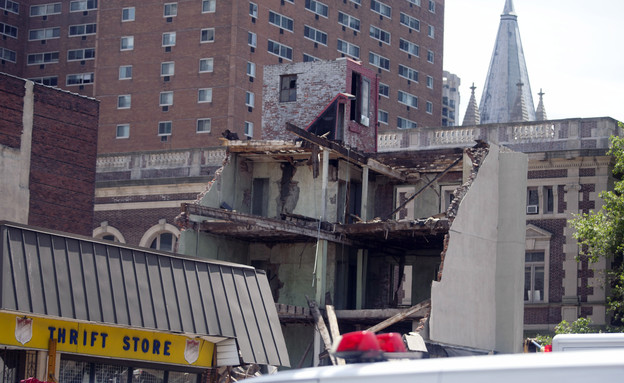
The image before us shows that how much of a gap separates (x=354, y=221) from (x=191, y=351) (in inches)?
894

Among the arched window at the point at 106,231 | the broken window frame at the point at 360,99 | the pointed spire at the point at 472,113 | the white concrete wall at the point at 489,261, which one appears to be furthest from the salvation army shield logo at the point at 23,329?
the pointed spire at the point at 472,113

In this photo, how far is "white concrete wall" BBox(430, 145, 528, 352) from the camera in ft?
123

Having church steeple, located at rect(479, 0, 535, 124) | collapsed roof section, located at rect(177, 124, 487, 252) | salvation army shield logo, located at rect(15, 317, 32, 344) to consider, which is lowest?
salvation army shield logo, located at rect(15, 317, 32, 344)

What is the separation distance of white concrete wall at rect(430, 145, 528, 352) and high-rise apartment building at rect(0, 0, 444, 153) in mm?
45854

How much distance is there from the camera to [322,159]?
4050cm

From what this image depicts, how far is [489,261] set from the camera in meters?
39.9

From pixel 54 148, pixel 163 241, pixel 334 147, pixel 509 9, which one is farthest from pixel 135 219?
pixel 509 9

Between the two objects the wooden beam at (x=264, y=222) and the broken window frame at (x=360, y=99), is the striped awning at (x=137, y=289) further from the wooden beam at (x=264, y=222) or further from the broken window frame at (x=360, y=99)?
the broken window frame at (x=360, y=99)

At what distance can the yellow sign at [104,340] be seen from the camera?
1746cm

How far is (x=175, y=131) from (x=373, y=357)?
3222 inches

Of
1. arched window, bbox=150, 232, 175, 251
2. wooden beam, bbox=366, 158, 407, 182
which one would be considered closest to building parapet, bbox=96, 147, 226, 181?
arched window, bbox=150, 232, 175, 251

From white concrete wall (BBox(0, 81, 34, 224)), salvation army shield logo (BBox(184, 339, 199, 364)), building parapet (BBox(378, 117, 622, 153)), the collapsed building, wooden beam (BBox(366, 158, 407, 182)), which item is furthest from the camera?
building parapet (BBox(378, 117, 622, 153))

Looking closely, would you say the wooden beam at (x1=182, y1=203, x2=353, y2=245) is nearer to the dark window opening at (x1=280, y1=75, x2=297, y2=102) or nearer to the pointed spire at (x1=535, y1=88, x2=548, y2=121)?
the dark window opening at (x1=280, y1=75, x2=297, y2=102)

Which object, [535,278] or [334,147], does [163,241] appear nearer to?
[535,278]
